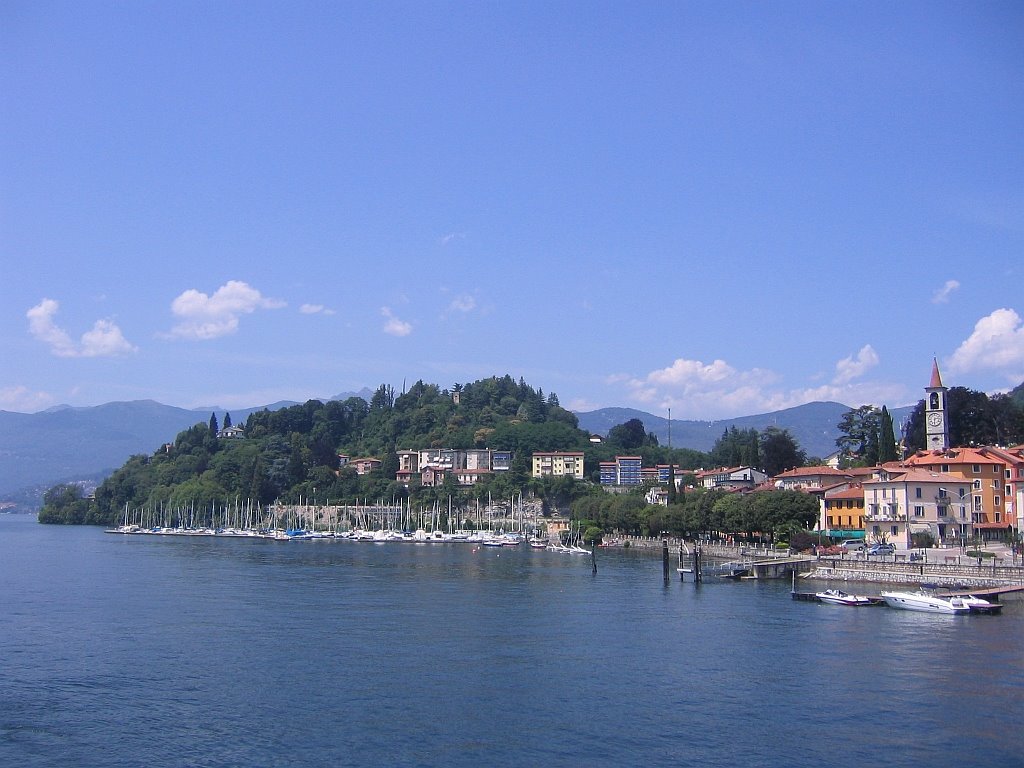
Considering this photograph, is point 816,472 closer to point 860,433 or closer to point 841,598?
point 860,433

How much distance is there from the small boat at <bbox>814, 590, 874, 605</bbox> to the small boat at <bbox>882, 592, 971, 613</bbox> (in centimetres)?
97

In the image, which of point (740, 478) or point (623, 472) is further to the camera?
point (623, 472)

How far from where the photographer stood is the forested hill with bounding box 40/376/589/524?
158m

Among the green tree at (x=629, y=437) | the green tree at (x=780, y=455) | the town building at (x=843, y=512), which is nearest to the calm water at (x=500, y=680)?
the town building at (x=843, y=512)

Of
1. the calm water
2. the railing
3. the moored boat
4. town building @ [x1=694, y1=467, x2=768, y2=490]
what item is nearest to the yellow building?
town building @ [x1=694, y1=467, x2=768, y2=490]

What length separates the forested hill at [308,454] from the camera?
15812cm

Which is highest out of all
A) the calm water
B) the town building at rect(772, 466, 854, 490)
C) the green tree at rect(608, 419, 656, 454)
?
the green tree at rect(608, 419, 656, 454)

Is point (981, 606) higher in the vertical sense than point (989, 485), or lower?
lower

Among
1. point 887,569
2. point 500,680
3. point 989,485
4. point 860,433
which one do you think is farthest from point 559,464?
point 500,680

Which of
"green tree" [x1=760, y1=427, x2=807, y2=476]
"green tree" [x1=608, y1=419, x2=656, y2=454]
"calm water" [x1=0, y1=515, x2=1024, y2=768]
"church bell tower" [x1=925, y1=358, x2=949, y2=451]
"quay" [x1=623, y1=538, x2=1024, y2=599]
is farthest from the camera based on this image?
"green tree" [x1=608, y1=419, x2=656, y2=454]

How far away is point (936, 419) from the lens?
87812 millimetres

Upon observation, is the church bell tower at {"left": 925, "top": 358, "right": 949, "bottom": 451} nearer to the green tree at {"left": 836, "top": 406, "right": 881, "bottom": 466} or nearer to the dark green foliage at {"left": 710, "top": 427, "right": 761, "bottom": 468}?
the green tree at {"left": 836, "top": 406, "right": 881, "bottom": 466}

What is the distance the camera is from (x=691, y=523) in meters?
87.8

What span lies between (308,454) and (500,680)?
141 metres
